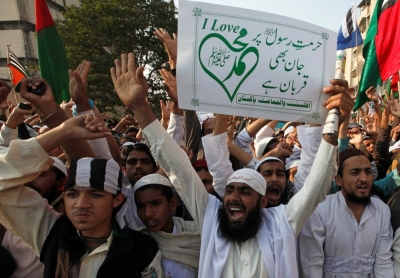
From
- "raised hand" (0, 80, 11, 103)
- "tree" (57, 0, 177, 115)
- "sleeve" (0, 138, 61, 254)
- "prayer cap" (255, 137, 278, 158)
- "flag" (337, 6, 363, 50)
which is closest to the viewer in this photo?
"sleeve" (0, 138, 61, 254)

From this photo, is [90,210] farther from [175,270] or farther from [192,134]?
[192,134]

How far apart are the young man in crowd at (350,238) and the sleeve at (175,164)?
84 centimetres

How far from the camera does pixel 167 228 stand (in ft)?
8.09

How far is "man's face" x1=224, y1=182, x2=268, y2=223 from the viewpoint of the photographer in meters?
2.31

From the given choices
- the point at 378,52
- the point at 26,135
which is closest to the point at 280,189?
the point at 26,135

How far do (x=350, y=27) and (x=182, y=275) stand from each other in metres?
7.62

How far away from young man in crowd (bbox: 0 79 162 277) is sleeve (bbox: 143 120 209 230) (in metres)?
0.27

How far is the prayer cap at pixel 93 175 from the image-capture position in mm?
2027

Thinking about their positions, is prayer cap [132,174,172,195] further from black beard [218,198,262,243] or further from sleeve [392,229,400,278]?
sleeve [392,229,400,278]

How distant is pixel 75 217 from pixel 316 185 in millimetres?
1357

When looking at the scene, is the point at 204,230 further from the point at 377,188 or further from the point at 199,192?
the point at 377,188

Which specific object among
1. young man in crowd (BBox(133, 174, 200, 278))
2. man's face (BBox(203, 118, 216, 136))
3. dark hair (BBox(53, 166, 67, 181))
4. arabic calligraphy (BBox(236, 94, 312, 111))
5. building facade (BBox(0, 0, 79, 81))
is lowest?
young man in crowd (BBox(133, 174, 200, 278))

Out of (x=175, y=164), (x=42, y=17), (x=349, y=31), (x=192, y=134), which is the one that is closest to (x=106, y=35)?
(x=349, y=31)

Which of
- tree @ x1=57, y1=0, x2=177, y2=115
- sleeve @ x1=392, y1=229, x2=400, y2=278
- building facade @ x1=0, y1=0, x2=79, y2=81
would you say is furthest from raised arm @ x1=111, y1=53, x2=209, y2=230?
building facade @ x1=0, y1=0, x2=79, y2=81
